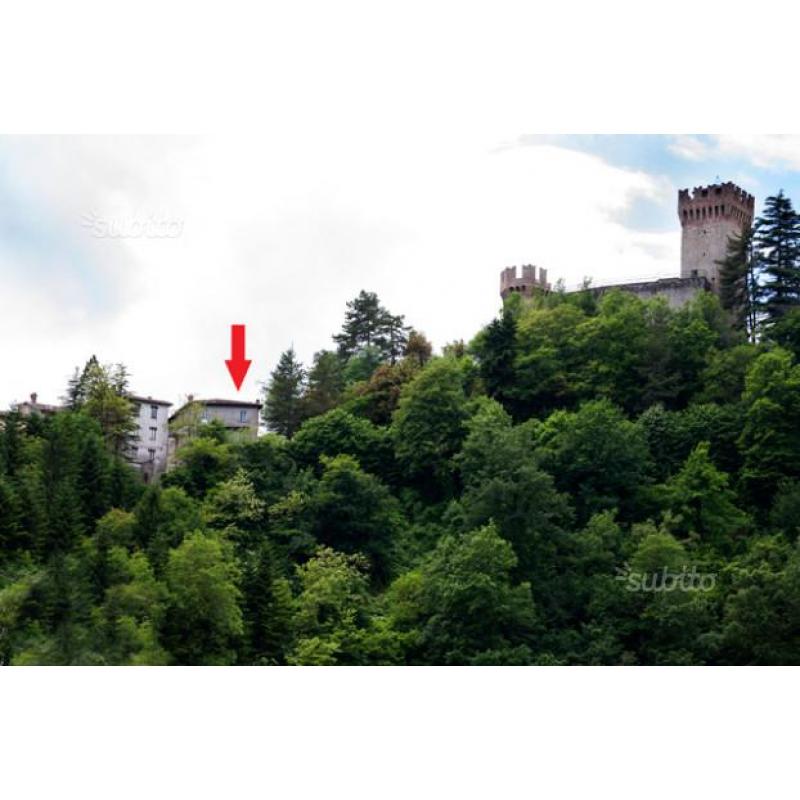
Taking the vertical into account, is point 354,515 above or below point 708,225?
below

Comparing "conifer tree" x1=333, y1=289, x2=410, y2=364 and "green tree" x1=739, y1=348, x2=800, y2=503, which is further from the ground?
"conifer tree" x1=333, y1=289, x2=410, y2=364

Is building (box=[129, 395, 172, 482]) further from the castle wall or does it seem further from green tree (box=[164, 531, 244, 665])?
the castle wall

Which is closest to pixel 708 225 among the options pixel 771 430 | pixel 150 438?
pixel 771 430

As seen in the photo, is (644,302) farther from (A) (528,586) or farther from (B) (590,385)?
(A) (528,586)

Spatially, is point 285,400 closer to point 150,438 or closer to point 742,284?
point 150,438

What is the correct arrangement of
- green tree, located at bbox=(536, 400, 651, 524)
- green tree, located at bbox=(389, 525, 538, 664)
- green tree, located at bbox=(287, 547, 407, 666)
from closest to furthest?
green tree, located at bbox=(287, 547, 407, 666)
green tree, located at bbox=(389, 525, 538, 664)
green tree, located at bbox=(536, 400, 651, 524)

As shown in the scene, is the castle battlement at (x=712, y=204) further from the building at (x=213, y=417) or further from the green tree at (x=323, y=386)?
the building at (x=213, y=417)

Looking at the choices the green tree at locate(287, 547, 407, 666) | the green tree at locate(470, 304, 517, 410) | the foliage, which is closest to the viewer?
the foliage

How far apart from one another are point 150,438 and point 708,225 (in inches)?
1123

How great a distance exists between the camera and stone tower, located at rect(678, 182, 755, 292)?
2379 inches

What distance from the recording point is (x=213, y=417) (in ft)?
153

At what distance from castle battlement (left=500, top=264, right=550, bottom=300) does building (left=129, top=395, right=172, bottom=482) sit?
18966mm

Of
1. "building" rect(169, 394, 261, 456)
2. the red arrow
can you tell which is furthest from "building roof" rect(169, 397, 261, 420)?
the red arrow

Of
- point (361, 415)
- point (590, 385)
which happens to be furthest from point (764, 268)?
point (361, 415)
